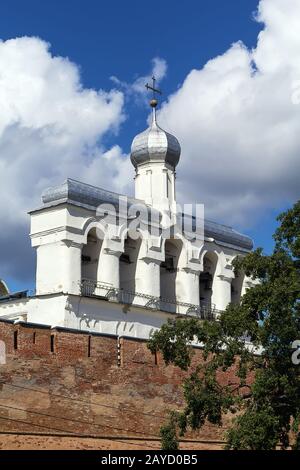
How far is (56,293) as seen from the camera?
28750 millimetres

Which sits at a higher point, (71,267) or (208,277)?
(208,277)

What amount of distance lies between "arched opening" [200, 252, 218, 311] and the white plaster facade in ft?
0.11

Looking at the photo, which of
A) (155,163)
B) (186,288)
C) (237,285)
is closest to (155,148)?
(155,163)

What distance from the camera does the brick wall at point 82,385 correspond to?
21531 millimetres

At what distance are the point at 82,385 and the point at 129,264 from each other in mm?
9248

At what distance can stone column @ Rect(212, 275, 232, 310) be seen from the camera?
3331cm

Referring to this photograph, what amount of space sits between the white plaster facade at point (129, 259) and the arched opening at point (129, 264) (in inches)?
1.2

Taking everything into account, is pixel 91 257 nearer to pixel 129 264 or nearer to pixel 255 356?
pixel 129 264

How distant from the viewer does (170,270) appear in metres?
32.7

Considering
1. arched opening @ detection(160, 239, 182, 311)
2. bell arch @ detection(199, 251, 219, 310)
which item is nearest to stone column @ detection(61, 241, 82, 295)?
arched opening @ detection(160, 239, 182, 311)

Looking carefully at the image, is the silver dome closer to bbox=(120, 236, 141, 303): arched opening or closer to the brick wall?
bbox=(120, 236, 141, 303): arched opening

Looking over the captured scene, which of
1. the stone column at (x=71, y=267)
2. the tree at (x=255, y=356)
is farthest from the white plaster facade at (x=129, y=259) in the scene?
the tree at (x=255, y=356)

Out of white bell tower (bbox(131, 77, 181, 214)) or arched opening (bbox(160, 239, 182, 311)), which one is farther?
white bell tower (bbox(131, 77, 181, 214))
